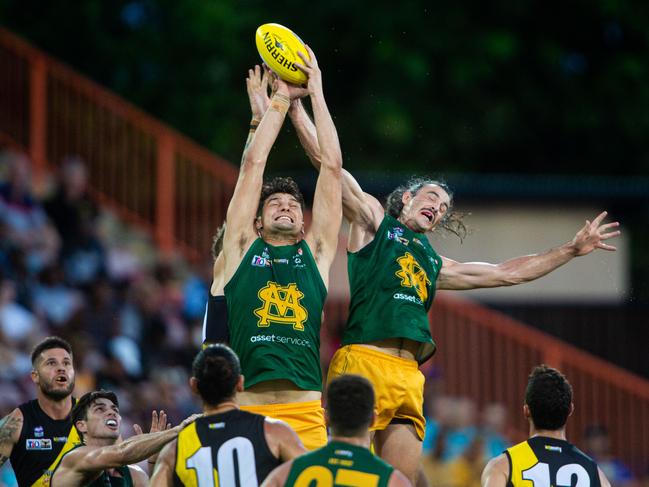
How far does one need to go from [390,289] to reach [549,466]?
6.20ft

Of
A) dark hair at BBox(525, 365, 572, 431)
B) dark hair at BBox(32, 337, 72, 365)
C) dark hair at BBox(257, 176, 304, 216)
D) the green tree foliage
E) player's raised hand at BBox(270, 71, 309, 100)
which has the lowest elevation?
dark hair at BBox(525, 365, 572, 431)

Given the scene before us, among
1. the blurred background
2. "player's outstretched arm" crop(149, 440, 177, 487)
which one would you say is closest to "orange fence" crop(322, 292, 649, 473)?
the blurred background

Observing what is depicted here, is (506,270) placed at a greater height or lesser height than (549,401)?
greater

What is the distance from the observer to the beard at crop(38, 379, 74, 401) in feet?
31.5

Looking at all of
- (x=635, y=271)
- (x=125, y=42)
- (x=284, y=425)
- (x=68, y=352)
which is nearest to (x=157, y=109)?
(x=125, y=42)

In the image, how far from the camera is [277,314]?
862 cm

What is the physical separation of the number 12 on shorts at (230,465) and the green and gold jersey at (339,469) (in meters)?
0.41

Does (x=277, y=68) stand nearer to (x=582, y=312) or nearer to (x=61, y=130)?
(x=61, y=130)

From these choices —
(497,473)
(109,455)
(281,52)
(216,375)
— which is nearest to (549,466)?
(497,473)

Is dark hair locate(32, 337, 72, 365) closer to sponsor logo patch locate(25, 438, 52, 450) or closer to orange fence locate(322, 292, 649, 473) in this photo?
sponsor logo patch locate(25, 438, 52, 450)

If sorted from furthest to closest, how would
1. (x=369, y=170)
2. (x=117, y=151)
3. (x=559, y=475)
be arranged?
(x=369, y=170), (x=117, y=151), (x=559, y=475)

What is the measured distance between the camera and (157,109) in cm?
2092

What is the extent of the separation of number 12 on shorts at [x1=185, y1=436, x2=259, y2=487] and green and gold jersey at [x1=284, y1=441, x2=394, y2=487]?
41cm

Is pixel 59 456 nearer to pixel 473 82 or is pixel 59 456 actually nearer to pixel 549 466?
pixel 549 466
